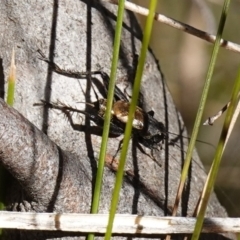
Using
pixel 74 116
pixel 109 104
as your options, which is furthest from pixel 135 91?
pixel 74 116

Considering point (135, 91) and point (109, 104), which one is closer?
point (135, 91)

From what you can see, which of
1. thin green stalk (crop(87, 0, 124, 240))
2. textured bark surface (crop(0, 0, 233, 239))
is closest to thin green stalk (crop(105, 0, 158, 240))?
thin green stalk (crop(87, 0, 124, 240))

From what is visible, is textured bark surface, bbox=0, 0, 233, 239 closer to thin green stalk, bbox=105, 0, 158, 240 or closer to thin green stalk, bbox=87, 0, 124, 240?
thin green stalk, bbox=87, 0, 124, 240

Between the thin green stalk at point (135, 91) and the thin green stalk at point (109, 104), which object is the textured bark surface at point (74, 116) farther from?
the thin green stalk at point (135, 91)

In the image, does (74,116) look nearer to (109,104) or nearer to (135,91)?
(109,104)

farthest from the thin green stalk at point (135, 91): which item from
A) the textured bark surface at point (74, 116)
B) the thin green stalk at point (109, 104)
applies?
the textured bark surface at point (74, 116)

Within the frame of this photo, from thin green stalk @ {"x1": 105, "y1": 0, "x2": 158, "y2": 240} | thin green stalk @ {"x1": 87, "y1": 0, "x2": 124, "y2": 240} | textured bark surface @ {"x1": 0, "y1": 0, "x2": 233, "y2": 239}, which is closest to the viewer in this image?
thin green stalk @ {"x1": 105, "y1": 0, "x2": 158, "y2": 240}

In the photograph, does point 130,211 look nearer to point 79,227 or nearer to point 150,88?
point 79,227

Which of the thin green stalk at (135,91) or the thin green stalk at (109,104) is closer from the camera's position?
the thin green stalk at (135,91)

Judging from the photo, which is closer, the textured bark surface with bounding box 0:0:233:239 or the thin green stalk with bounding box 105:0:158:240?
the thin green stalk with bounding box 105:0:158:240
